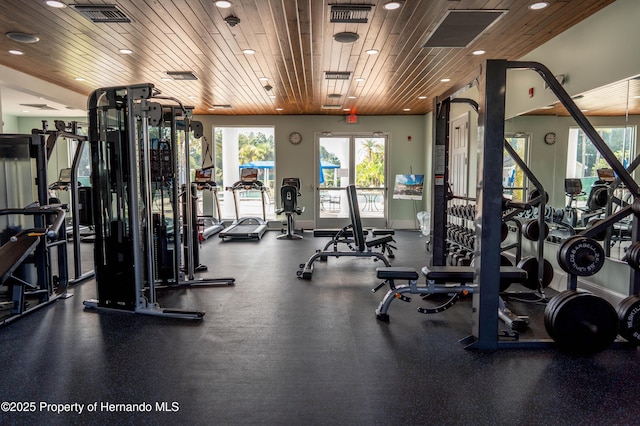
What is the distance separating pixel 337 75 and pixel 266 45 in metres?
1.68

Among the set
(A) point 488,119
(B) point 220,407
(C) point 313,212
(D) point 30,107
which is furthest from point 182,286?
(D) point 30,107

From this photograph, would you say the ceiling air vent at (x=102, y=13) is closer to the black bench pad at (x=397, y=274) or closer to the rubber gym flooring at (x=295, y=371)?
the rubber gym flooring at (x=295, y=371)

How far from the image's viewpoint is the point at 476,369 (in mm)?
2805

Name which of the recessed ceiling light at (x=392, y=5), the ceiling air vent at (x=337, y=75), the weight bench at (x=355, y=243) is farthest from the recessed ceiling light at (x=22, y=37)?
the weight bench at (x=355, y=243)

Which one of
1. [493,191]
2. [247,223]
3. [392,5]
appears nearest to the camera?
[493,191]

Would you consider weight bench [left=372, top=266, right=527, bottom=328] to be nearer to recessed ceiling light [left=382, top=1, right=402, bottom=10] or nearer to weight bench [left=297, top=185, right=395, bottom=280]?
weight bench [left=297, top=185, right=395, bottom=280]

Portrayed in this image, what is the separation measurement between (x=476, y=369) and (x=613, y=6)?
3463 millimetres

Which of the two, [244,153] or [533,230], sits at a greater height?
[244,153]

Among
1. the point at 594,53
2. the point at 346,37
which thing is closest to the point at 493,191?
the point at 594,53

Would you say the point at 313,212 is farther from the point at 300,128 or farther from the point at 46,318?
the point at 46,318

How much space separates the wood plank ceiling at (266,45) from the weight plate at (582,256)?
4.70 ft

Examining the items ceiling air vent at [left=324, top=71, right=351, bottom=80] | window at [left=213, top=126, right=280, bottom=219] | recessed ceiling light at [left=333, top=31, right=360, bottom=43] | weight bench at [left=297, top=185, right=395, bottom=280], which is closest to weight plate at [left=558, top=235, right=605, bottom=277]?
weight bench at [left=297, top=185, right=395, bottom=280]

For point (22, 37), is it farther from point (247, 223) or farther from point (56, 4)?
point (247, 223)

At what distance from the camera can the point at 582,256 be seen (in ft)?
9.87
